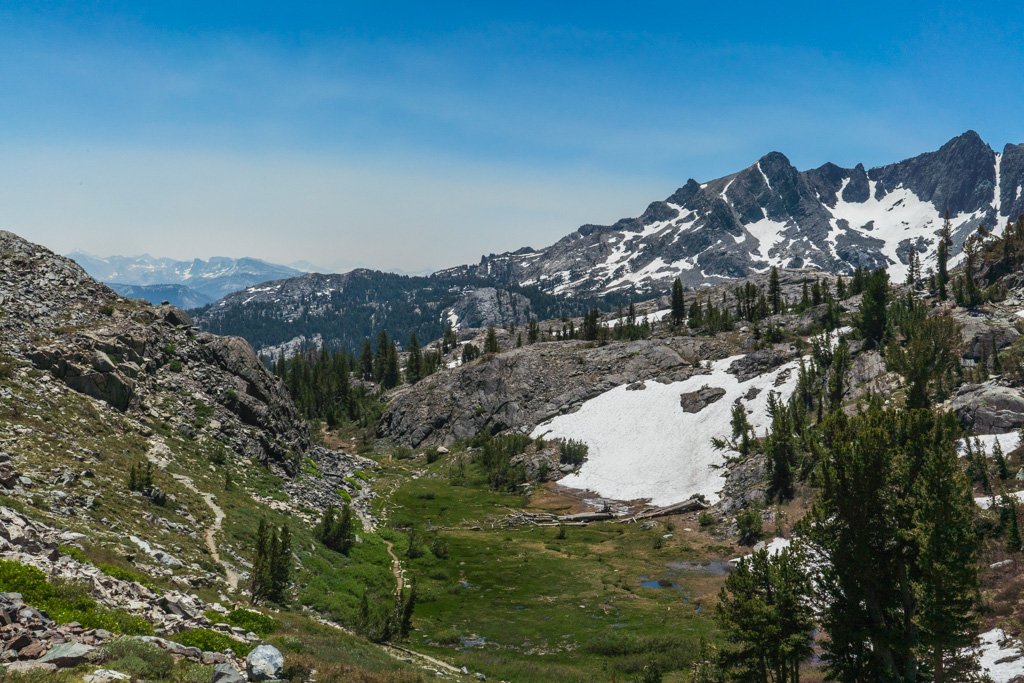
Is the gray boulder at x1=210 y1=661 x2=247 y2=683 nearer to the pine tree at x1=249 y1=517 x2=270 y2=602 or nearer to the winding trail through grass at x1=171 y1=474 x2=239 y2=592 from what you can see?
the pine tree at x1=249 y1=517 x2=270 y2=602

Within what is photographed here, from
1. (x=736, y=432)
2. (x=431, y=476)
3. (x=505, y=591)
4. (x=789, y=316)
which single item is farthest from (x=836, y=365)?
(x=431, y=476)

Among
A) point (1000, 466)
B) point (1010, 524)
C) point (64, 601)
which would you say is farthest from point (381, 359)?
point (64, 601)

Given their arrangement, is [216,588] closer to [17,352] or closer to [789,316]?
[17,352]

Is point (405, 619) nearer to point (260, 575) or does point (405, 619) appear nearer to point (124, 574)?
point (260, 575)

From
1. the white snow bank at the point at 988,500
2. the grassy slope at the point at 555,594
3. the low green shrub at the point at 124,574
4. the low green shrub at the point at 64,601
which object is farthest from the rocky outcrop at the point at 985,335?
the low green shrub at the point at 64,601

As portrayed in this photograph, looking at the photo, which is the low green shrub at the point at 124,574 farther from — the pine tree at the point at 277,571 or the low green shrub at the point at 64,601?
the pine tree at the point at 277,571

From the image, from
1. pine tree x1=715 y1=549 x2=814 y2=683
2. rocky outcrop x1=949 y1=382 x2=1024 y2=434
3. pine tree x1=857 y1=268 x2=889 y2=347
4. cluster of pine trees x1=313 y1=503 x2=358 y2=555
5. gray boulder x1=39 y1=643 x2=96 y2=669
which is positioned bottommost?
cluster of pine trees x1=313 y1=503 x2=358 y2=555

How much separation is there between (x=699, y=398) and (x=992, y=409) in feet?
149

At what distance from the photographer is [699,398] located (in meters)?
94.3

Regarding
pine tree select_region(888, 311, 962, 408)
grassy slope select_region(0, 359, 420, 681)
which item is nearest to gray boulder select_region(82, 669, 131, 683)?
grassy slope select_region(0, 359, 420, 681)

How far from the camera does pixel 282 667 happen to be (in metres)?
15.9

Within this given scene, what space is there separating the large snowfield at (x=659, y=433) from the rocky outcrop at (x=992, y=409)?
26866 mm

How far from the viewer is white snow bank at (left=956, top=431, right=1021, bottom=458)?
4525 centimetres

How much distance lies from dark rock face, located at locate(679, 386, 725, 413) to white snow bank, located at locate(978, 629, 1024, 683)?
67.3m
